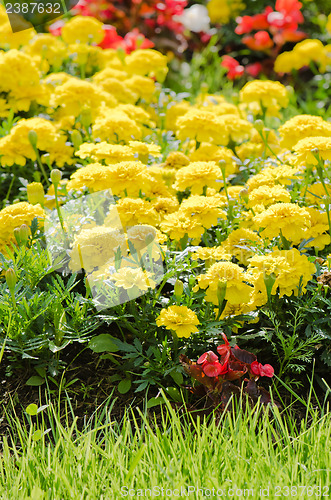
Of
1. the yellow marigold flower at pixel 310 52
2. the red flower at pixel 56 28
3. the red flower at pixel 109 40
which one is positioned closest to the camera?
the yellow marigold flower at pixel 310 52

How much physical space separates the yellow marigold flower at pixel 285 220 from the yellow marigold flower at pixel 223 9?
5024 mm

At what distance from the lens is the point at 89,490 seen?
146 centimetres

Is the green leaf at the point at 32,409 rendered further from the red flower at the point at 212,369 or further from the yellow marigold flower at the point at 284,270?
the yellow marigold flower at the point at 284,270

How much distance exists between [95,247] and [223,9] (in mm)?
5148

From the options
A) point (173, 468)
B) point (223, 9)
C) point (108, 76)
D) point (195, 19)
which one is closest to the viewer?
point (173, 468)

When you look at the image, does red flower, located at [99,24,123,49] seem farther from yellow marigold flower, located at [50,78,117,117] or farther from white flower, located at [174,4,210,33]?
yellow marigold flower, located at [50,78,117,117]

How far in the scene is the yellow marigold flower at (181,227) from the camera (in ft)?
6.62

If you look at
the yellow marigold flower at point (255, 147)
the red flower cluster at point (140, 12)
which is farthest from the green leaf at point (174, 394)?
the red flower cluster at point (140, 12)

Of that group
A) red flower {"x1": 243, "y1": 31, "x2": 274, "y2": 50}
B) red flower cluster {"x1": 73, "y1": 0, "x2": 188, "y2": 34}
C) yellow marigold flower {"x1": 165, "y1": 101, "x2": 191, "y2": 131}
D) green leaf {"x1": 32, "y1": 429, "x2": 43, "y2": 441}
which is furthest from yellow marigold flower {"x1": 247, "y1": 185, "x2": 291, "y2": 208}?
red flower cluster {"x1": 73, "y1": 0, "x2": 188, "y2": 34}

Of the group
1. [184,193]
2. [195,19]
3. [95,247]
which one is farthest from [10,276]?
[195,19]

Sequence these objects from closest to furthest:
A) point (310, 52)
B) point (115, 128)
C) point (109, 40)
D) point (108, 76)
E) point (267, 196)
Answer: point (267, 196) → point (115, 128) → point (108, 76) → point (310, 52) → point (109, 40)

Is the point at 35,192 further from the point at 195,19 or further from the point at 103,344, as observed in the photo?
the point at 195,19

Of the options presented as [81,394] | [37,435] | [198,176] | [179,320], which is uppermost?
[198,176]

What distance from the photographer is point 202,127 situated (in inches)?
104
